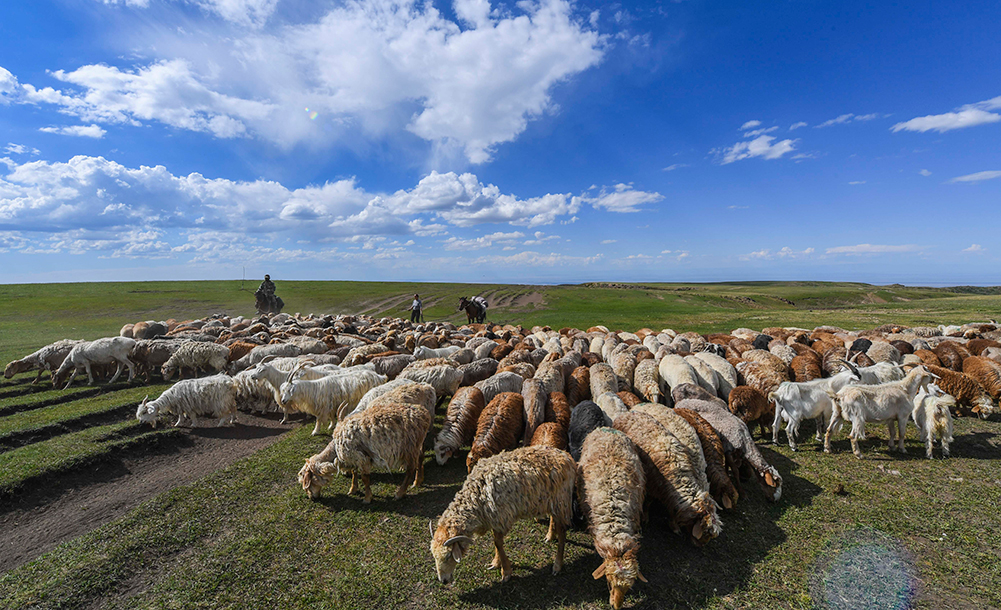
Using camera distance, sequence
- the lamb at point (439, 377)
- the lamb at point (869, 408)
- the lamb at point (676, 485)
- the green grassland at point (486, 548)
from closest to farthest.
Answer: the green grassland at point (486, 548) → the lamb at point (676, 485) → the lamb at point (869, 408) → the lamb at point (439, 377)

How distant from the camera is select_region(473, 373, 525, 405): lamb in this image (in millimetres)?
10711

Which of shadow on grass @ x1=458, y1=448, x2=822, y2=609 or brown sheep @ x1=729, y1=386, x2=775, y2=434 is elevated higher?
brown sheep @ x1=729, y1=386, x2=775, y2=434

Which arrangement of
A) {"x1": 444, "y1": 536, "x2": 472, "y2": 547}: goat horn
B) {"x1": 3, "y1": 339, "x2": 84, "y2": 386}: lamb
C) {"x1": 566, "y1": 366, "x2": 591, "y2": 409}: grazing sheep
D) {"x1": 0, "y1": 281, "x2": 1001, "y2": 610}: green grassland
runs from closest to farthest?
{"x1": 444, "y1": 536, "x2": 472, "y2": 547}: goat horn < {"x1": 0, "y1": 281, "x2": 1001, "y2": 610}: green grassland < {"x1": 566, "y1": 366, "x2": 591, "y2": 409}: grazing sheep < {"x1": 3, "y1": 339, "x2": 84, "y2": 386}: lamb

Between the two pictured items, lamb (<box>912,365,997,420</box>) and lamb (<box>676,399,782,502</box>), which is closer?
lamb (<box>676,399,782,502</box>)

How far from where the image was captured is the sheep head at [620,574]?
183 inches

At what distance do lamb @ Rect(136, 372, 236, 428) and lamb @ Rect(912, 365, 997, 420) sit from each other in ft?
70.7

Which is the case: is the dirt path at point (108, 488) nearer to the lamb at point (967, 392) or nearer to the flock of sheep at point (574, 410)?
the flock of sheep at point (574, 410)

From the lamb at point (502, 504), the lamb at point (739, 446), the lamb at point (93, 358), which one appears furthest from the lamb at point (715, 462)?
the lamb at point (93, 358)

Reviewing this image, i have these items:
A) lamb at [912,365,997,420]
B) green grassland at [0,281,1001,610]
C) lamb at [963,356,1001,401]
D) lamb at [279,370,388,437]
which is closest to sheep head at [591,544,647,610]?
green grassland at [0,281,1001,610]

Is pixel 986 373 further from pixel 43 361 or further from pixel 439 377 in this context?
pixel 43 361

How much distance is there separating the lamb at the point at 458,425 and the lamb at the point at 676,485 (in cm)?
387

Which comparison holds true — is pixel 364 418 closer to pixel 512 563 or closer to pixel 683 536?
pixel 512 563

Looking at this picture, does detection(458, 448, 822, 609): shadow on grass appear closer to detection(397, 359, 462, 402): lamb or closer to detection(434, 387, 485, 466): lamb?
detection(434, 387, 485, 466): lamb

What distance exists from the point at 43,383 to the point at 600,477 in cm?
2168
